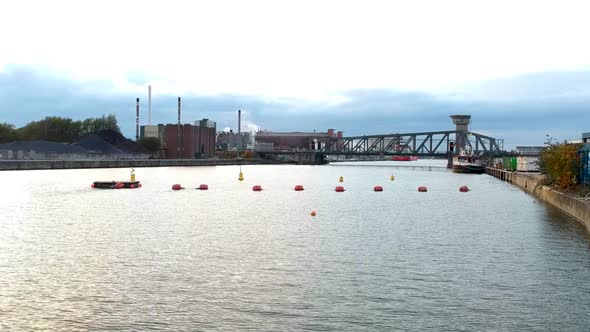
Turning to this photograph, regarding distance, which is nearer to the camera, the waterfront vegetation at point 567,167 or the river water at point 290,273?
the river water at point 290,273

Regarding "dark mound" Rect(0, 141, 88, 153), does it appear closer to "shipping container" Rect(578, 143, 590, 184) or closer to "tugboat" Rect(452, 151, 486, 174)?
"tugboat" Rect(452, 151, 486, 174)

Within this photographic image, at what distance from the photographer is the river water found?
753 inches

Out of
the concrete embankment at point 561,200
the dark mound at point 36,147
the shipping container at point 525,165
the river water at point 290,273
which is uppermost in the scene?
the dark mound at point 36,147

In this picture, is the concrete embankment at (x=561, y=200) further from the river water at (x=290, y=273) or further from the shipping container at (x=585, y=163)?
the shipping container at (x=585, y=163)

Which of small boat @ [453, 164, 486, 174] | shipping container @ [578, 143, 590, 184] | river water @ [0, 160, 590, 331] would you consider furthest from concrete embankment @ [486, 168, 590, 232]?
small boat @ [453, 164, 486, 174]

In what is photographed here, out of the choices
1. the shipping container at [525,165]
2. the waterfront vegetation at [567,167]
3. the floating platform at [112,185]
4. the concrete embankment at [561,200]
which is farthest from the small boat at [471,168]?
the waterfront vegetation at [567,167]

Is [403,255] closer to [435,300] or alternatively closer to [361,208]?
[435,300]

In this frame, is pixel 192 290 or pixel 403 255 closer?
pixel 192 290

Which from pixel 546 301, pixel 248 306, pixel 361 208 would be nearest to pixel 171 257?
pixel 248 306

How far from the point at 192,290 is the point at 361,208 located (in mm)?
37267

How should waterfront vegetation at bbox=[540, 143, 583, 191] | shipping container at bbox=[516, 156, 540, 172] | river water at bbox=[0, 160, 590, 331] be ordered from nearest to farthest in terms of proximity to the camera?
river water at bbox=[0, 160, 590, 331] → waterfront vegetation at bbox=[540, 143, 583, 191] → shipping container at bbox=[516, 156, 540, 172]

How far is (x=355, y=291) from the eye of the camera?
22469 mm

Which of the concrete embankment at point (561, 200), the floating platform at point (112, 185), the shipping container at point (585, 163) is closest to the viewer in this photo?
the concrete embankment at point (561, 200)

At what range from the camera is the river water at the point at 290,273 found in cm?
1912
